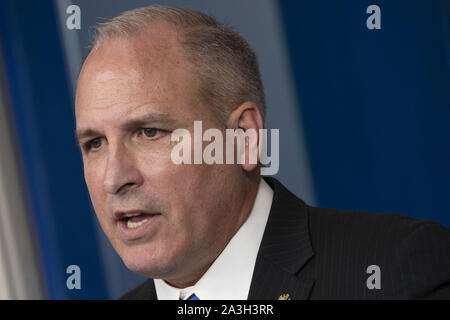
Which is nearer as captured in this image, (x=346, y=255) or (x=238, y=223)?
(x=346, y=255)

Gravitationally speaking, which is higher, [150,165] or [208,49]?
[208,49]

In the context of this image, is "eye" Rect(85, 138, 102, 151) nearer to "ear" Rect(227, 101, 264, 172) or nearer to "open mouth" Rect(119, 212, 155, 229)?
"open mouth" Rect(119, 212, 155, 229)

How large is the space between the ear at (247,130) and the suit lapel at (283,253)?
0.15m

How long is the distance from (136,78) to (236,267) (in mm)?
617

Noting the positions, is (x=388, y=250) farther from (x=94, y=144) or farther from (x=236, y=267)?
(x=94, y=144)

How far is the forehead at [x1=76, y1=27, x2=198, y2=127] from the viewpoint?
175cm

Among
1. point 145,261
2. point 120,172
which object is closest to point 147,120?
point 120,172

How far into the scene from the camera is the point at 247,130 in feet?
6.28

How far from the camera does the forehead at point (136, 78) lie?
5.76ft

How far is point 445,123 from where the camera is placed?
2.36 m

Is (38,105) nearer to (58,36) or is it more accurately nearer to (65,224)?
(58,36)

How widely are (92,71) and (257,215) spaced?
651 mm

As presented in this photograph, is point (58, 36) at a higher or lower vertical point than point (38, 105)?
higher

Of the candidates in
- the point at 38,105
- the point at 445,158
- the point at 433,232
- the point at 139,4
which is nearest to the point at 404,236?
the point at 433,232
